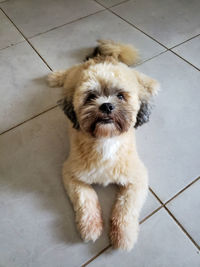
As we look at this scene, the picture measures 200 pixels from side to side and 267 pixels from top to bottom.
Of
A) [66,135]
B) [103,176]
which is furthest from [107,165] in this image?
[66,135]

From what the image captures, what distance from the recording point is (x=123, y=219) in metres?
0.90

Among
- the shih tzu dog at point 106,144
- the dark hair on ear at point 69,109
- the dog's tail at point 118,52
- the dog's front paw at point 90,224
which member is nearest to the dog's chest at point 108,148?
the shih tzu dog at point 106,144

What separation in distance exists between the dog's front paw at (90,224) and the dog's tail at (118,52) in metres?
0.84

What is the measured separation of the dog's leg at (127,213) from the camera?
873 mm

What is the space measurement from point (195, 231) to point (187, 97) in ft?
2.48

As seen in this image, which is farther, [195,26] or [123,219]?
[195,26]

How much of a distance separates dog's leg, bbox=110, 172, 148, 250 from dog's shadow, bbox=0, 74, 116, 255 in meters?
0.05

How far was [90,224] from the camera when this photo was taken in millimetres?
901

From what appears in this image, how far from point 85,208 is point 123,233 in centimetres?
18

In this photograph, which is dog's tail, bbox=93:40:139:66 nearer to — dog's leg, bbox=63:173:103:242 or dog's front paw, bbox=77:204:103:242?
dog's leg, bbox=63:173:103:242

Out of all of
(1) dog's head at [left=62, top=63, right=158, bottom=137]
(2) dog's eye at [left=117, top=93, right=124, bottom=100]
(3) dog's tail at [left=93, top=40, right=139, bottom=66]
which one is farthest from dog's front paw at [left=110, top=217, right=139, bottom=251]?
(3) dog's tail at [left=93, top=40, right=139, bottom=66]

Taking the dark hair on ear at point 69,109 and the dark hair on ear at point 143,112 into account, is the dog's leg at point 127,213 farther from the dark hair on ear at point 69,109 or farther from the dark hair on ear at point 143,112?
the dark hair on ear at point 69,109

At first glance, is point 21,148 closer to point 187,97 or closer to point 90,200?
point 90,200

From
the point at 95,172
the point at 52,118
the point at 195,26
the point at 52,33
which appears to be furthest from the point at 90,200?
the point at 195,26
